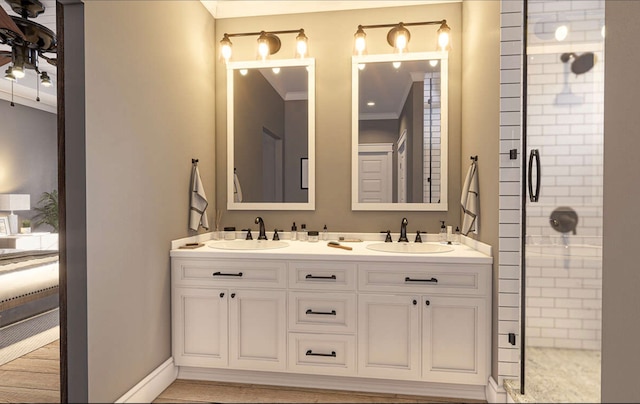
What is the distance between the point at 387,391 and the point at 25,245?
2.00m

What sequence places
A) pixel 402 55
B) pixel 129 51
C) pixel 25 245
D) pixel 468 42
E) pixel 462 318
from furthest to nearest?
pixel 402 55 < pixel 468 42 < pixel 462 318 < pixel 129 51 < pixel 25 245

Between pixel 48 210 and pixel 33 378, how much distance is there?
982mm

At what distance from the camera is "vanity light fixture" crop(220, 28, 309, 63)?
272 centimetres

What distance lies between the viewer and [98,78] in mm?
1695

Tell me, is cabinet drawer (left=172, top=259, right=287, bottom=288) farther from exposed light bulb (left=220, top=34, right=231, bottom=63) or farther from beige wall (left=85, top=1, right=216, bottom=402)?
exposed light bulb (left=220, top=34, right=231, bottom=63)

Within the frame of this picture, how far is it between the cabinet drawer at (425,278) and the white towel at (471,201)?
0.32m

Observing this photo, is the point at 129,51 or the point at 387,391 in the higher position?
the point at 129,51

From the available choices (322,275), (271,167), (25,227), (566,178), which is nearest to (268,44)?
(271,167)

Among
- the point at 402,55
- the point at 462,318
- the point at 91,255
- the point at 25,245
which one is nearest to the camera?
the point at 25,245

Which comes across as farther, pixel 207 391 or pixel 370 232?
pixel 370 232

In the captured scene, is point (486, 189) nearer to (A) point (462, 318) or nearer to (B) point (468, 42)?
(A) point (462, 318)

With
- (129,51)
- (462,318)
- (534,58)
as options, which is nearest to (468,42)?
(534,58)

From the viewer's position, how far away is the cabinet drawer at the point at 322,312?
2201 millimetres

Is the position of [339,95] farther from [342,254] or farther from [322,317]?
[322,317]
